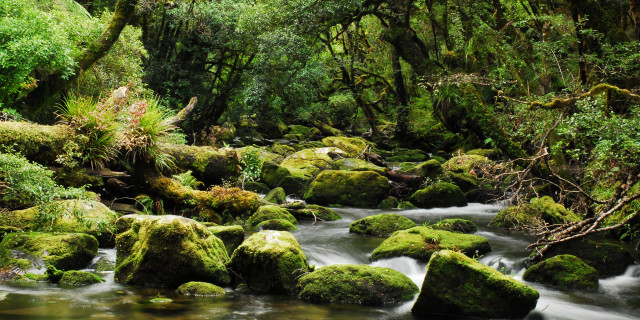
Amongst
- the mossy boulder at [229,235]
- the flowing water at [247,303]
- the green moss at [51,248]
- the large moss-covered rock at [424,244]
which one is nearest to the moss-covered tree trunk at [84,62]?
the green moss at [51,248]

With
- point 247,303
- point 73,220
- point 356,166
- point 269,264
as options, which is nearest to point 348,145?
point 356,166

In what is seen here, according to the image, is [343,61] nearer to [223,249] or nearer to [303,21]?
[303,21]

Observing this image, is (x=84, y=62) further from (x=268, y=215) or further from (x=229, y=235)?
(x=229, y=235)

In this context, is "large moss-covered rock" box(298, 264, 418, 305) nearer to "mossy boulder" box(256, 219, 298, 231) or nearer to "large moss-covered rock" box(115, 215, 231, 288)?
"large moss-covered rock" box(115, 215, 231, 288)

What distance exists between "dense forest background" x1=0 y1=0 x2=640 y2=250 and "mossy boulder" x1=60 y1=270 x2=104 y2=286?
3.87m

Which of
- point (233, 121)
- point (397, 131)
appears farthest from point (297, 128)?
point (397, 131)

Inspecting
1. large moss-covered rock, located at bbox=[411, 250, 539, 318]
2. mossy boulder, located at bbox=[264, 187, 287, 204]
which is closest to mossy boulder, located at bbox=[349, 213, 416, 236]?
mossy boulder, located at bbox=[264, 187, 287, 204]

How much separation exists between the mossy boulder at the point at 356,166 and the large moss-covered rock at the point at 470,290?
942cm

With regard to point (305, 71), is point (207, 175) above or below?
below

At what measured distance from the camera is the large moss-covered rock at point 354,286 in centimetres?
592

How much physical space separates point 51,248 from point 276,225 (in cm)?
430

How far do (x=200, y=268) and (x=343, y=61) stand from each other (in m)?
18.6

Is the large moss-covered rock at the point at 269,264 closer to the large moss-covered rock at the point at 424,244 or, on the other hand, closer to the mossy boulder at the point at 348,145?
the large moss-covered rock at the point at 424,244

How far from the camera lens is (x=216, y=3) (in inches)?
904
